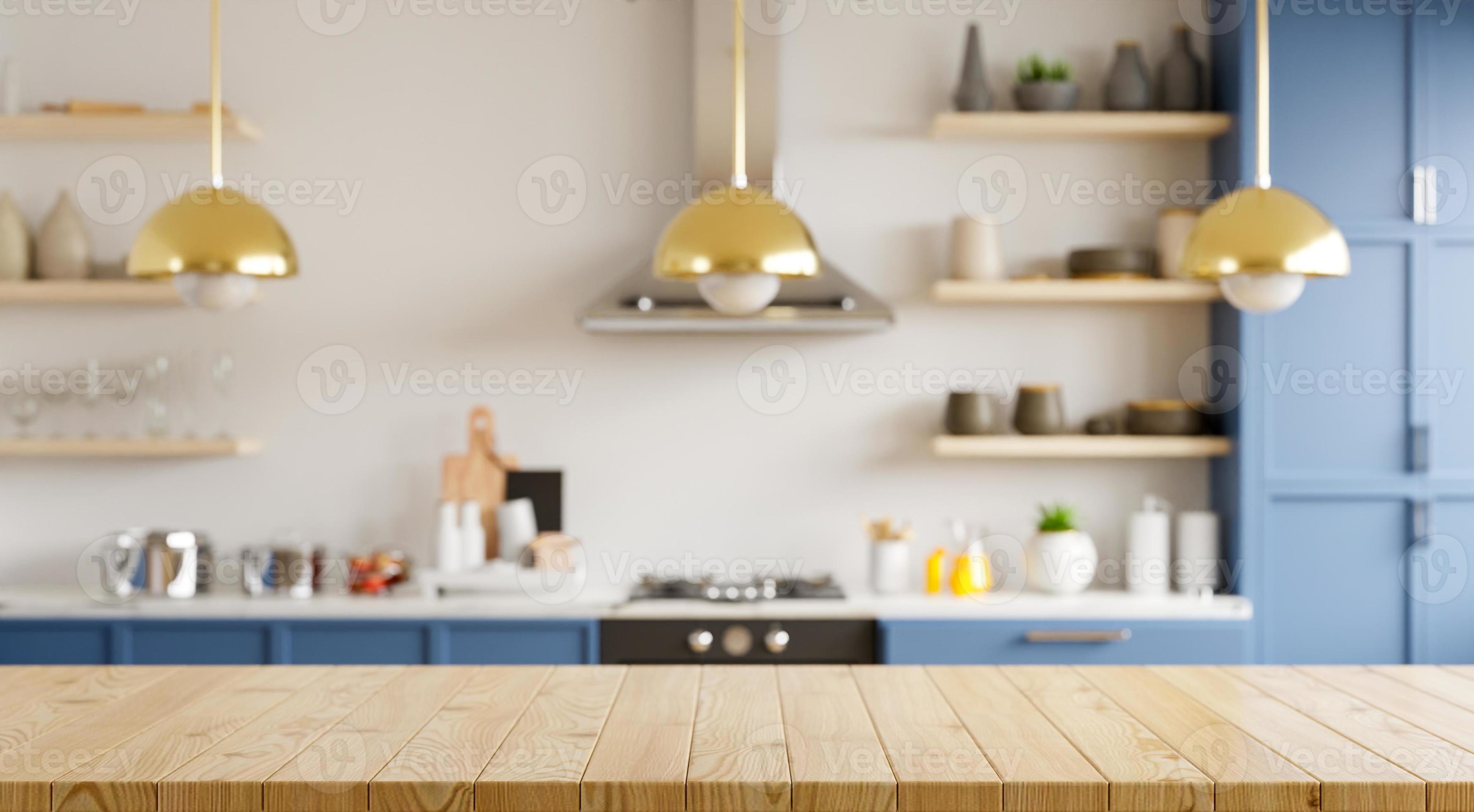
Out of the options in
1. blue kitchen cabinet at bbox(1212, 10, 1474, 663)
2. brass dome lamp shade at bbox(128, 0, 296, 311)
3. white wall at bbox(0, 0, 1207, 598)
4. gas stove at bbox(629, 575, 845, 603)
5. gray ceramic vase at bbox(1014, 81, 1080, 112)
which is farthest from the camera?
white wall at bbox(0, 0, 1207, 598)

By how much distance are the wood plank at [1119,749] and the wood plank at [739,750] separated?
383mm

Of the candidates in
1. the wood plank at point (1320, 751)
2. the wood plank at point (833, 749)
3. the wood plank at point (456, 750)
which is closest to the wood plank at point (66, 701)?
the wood plank at point (456, 750)

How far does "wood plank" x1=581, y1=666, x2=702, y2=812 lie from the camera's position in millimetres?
1440

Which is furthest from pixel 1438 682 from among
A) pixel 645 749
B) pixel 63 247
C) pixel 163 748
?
pixel 63 247

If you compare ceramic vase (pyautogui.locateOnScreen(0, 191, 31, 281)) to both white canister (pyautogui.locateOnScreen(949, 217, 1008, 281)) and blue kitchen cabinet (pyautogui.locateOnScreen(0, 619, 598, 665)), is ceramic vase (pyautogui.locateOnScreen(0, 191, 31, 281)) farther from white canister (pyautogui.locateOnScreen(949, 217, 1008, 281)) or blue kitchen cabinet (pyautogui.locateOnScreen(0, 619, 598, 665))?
white canister (pyautogui.locateOnScreen(949, 217, 1008, 281))

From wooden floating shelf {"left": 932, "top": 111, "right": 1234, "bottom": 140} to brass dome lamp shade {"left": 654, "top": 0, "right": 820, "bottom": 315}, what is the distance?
1891 millimetres

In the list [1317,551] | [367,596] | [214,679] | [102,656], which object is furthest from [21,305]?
[1317,551]

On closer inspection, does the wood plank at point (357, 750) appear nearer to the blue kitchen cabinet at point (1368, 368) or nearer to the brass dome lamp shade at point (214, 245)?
the brass dome lamp shade at point (214, 245)

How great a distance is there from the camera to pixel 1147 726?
170 cm

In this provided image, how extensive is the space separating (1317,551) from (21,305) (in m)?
3.96

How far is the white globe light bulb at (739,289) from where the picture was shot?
1876 millimetres

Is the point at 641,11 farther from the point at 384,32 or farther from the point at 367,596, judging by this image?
the point at 367,596

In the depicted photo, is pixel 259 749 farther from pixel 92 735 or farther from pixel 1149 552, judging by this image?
pixel 1149 552

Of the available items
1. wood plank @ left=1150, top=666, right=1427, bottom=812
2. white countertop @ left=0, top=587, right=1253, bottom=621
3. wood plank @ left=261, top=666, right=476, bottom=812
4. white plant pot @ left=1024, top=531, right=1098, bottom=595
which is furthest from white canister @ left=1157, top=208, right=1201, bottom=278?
wood plank @ left=261, top=666, right=476, bottom=812
